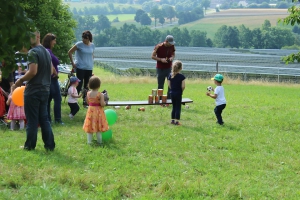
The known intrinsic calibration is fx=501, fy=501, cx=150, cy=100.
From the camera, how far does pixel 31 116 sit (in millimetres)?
8203

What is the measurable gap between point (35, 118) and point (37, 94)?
16.5 inches

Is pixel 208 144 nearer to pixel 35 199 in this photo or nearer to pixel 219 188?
pixel 219 188

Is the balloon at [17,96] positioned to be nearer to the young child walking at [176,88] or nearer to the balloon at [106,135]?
the balloon at [106,135]

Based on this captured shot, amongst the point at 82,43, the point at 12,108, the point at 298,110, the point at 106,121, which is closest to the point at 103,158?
the point at 106,121

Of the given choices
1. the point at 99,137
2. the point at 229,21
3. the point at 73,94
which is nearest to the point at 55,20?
the point at 73,94

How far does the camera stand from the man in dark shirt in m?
7.98

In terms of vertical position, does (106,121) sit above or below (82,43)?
below

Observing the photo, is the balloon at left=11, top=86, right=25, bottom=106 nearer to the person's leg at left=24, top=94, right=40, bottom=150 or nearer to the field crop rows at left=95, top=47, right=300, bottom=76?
the person's leg at left=24, top=94, right=40, bottom=150

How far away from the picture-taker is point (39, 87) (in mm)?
8102

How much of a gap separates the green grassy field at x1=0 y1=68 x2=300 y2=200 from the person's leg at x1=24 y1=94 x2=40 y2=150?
0.59 ft

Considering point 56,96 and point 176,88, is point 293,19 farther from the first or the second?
point 56,96

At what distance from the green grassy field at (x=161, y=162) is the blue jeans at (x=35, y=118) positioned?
0.67ft

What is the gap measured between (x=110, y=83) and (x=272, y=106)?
552 inches

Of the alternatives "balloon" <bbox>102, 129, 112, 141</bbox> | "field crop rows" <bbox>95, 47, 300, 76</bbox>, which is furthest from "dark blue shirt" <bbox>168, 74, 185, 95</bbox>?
"field crop rows" <bbox>95, 47, 300, 76</bbox>
